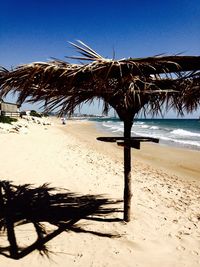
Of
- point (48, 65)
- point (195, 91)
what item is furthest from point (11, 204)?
point (195, 91)

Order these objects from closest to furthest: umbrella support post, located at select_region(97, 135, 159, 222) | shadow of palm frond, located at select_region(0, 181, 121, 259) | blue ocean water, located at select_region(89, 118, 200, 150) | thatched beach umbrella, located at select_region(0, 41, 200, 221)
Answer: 1. thatched beach umbrella, located at select_region(0, 41, 200, 221)
2. shadow of palm frond, located at select_region(0, 181, 121, 259)
3. umbrella support post, located at select_region(97, 135, 159, 222)
4. blue ocean water, located at select_region(89, 118, 200, 150)

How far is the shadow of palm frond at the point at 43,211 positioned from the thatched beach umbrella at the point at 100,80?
213 centimetres

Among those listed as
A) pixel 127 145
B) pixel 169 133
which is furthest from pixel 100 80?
pixel 169 133

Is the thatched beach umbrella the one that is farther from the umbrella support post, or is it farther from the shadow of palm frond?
the shadow of palm frond

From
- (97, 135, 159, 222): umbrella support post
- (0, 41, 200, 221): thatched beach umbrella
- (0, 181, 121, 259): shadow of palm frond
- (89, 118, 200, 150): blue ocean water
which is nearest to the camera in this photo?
(0, 41, 200, 221): thatched beach umbrella

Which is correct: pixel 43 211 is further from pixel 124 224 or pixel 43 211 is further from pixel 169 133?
pixel 169 133

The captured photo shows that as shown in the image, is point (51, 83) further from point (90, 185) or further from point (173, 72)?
point (90, 185)

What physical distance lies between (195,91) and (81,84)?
1.66 m

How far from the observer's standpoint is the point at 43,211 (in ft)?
18.5

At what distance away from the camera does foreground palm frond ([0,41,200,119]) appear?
3.82 m

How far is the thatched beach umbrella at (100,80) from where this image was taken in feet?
12.5

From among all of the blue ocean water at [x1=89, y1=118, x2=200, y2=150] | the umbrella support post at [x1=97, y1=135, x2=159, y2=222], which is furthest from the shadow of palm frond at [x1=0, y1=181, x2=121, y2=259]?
the blue ocean water at [x1=89, y1=118, x2=200, y2=150]

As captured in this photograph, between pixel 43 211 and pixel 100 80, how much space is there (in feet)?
10.3

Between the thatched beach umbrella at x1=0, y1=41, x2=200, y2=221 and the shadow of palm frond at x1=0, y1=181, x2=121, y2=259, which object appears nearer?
the thatched beach umbrella at x1=0, y1=41, x2=200, y2=221
